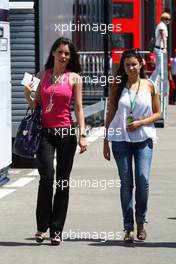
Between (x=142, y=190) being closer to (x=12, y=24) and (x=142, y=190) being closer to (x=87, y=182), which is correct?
(x=87, y=182)

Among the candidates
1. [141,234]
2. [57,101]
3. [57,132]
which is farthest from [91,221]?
[57,101]

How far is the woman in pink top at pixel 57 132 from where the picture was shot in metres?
9.32

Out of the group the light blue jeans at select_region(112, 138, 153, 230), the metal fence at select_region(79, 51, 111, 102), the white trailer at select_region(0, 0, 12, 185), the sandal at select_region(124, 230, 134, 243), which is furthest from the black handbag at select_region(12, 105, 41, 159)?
the metal fence at select_region(79, 51, 111, 102)

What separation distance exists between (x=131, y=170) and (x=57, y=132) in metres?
0.71

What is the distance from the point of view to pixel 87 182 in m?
13.6

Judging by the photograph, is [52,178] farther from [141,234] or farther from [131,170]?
[141,234]

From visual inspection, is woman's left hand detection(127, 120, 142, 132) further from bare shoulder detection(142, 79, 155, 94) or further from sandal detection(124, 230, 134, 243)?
sandal detection(124, 230, 134, 243)

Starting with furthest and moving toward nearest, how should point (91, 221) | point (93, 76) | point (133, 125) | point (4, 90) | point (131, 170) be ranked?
point (93, 76) < point (4, 90) < point (91, 221) < point (131, 170) < point (133, 125)

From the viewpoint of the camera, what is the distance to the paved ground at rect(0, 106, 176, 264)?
883cm

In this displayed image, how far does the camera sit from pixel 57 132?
9.34m

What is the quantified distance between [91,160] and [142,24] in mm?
17813

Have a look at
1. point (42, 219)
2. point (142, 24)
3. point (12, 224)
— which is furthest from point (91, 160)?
point (142, 24)

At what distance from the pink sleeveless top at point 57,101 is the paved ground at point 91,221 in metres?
1.03

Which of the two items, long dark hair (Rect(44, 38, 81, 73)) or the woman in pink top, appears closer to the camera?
the woman in pink top
